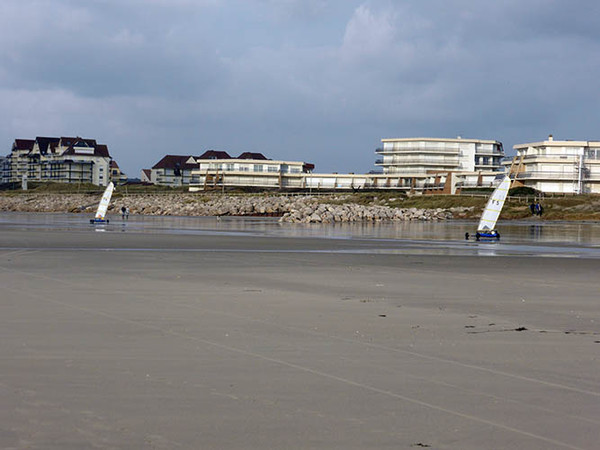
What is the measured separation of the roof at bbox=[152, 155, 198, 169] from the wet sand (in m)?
179

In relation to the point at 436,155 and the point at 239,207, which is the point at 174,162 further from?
the point at 239,207

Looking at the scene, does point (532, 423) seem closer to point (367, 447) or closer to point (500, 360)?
point (367, 447)

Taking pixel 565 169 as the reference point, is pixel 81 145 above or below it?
above

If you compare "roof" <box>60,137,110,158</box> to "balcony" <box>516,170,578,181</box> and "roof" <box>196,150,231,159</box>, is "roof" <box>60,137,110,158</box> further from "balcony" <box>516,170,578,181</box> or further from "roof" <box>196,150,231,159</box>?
"balcony" <box>516,170,578,181</box>

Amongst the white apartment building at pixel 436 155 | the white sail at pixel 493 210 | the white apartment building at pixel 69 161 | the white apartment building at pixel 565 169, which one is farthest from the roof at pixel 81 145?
the white sail at pixel 493 210

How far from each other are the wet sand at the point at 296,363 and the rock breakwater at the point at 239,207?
1912 inches

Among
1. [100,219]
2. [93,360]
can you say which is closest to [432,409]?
[93,360]

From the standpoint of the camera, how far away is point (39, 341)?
859 centimetres

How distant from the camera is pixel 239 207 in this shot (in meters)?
92.1

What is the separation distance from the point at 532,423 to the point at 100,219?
5404cm

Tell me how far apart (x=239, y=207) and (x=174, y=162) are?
10575 centimetres

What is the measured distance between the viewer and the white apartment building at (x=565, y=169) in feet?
358

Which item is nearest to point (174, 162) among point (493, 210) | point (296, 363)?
point (493, 210)

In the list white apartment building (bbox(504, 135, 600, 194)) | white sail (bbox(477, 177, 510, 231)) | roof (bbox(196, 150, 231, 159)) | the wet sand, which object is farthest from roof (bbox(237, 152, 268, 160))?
the wet sand
